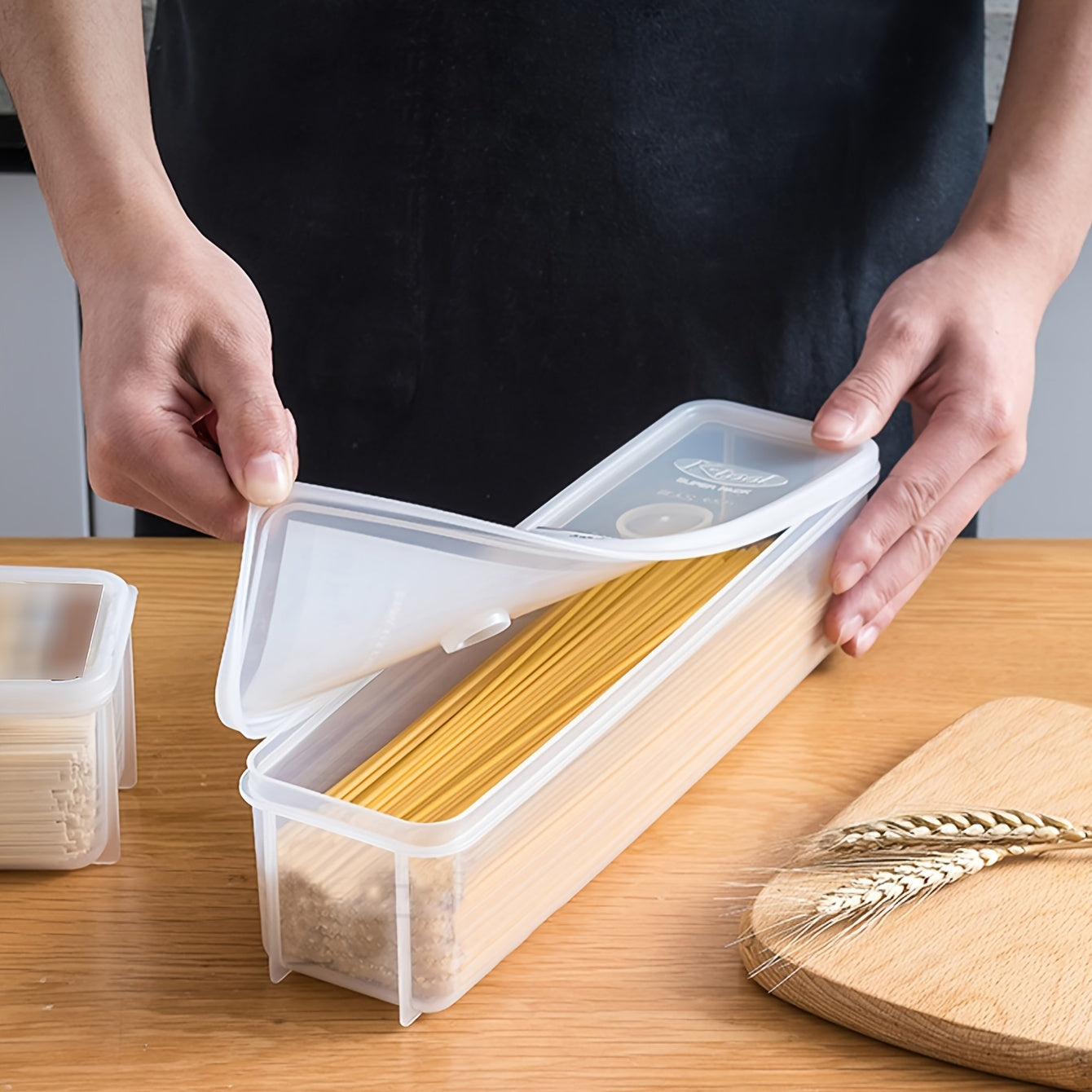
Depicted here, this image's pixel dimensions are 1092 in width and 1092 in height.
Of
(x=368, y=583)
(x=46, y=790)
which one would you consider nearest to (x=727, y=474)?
(x=368, y=583)

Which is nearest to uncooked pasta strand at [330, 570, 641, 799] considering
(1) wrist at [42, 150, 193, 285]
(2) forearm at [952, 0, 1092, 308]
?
(1) wrist at [42, 150, 193, 285]

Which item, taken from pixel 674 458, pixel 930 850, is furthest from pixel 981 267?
pixel 930 850

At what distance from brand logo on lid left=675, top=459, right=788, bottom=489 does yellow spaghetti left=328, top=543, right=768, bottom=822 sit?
0.14 feet

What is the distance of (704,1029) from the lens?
564 millimetres

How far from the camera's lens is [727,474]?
0.82 meters

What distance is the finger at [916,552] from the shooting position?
0.85 meters

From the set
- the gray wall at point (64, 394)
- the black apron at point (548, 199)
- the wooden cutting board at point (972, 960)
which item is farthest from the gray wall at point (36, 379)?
the wooden cutting board at point (972, 960)

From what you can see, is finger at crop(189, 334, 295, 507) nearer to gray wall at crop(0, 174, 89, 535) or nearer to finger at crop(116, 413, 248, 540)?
finger at crop(116, 413, 248, 540)

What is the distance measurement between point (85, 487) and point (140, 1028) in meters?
1.36

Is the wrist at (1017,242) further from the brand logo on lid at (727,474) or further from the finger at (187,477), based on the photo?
the finger at (187,477)

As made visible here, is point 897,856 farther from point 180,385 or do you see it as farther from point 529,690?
point 180,385

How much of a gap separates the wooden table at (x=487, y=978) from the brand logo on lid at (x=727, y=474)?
13cm

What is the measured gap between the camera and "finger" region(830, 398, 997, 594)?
2.74 ft

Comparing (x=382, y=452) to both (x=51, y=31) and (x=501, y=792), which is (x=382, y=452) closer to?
(x=51, y=31)
